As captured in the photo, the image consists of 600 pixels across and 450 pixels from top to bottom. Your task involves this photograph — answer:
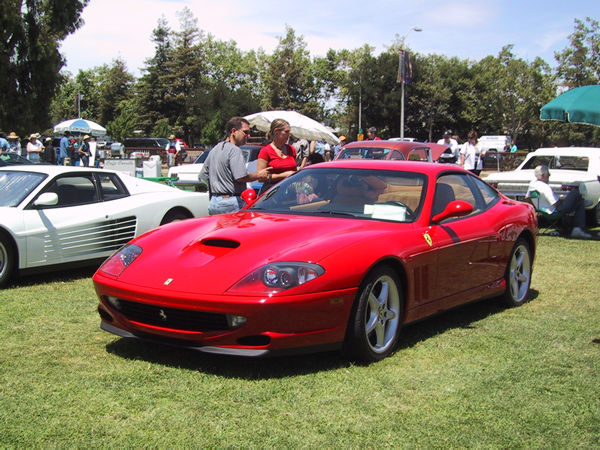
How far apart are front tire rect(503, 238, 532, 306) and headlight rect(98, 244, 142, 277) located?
10.7 ft

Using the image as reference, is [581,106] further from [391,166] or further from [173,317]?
[173,317]

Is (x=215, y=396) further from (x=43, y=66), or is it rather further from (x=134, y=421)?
(x=43, y=66)

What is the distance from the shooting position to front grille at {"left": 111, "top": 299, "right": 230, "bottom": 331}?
3.94 m

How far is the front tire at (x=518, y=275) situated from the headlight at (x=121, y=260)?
3273 mm

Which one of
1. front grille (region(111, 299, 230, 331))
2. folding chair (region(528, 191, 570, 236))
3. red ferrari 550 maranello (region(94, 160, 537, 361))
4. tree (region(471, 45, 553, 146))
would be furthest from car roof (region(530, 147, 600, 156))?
tree (region(471, 45, 553, 146))

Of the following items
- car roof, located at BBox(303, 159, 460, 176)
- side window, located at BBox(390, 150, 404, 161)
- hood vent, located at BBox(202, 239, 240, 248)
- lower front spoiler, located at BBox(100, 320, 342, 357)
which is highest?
car roof, located at BBox(303, 159, 460, 176)

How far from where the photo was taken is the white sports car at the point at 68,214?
6664 mm

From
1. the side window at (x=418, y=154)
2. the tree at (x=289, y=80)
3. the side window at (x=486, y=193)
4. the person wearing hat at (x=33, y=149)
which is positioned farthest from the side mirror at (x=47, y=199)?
the tree at (x=289, y=80)

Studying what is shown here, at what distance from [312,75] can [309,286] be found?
92.6 m

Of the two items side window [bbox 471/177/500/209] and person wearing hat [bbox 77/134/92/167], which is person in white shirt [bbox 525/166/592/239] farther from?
person wearing hat [bbox 77/134/92/167]

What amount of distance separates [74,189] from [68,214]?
37cm

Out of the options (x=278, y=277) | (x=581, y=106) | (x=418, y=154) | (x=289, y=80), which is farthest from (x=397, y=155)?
(x=289, y=80)

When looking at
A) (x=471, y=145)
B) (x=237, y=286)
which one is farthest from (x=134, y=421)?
(x=471, y=145)

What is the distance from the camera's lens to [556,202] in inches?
439
